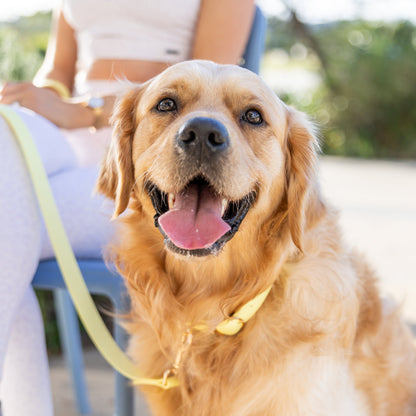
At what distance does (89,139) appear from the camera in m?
2.54

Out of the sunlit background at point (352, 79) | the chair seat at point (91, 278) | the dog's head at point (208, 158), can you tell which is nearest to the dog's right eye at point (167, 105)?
the dog's head at point (208, 158)

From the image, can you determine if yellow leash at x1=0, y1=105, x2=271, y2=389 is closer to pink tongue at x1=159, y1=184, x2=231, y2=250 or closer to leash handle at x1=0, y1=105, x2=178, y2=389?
leash handle at x1=0, y1=105, x2=178, y2=389

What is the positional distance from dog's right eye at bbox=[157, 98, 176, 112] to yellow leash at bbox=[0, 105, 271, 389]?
0.46 metres

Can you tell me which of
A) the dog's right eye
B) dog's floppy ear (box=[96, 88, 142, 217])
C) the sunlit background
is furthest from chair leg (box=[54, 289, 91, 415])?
the sunlit background

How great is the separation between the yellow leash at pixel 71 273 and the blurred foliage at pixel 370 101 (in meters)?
14.2

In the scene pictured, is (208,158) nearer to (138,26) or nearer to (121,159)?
(121,159)

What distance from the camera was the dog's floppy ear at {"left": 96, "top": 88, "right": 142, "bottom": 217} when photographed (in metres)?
2.05

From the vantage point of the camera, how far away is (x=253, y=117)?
1.97 meters

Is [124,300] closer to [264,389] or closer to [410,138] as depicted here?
[264,389]

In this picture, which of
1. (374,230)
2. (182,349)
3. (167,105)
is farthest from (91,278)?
(374,230)

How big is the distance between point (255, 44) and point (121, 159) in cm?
113

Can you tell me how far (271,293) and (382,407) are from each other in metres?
0.70

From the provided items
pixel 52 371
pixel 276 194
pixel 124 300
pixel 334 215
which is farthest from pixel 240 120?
pixel 52 371

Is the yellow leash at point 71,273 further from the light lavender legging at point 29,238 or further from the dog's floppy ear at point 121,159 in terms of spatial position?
the dog's floppy ear at point 121,159
